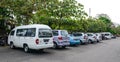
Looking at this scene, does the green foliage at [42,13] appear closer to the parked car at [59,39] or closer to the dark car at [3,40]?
the dark car at [3,40]

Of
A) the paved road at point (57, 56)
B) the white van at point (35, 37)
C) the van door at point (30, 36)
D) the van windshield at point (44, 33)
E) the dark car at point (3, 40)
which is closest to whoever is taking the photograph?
the paved road at point (57, 56)

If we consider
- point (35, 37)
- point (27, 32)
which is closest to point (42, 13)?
point (27, 32)

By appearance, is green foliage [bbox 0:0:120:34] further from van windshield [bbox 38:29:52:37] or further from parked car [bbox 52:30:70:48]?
van windshield [bbox 38:29:52:37]

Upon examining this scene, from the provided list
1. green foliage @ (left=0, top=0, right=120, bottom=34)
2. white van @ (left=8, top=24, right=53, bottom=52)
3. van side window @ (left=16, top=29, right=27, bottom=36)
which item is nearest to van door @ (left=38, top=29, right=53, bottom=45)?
white van @ (left=8, top=24, right=53, bottom=52)

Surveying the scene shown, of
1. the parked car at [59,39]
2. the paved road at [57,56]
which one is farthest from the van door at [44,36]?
the parked car at [59,39]

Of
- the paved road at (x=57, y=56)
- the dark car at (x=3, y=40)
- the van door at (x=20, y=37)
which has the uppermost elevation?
the van door at (x=20, y=37)

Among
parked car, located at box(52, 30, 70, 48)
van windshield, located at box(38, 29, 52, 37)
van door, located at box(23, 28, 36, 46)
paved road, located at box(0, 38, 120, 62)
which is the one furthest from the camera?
parked car, located at box(52, 30, 70, 48)

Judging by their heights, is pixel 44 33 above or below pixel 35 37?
above

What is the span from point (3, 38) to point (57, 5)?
26.9ft

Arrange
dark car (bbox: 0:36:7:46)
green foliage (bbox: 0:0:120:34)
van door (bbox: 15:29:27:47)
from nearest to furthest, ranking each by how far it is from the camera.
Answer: van door (bbox: 15:29:27:47), green foliage (bbox: 0:0:120:34), dark car (bbox: 0:36:7:46)

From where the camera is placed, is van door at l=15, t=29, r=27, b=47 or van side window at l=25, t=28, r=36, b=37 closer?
van side window at l=25, t=28, r=36, b=37

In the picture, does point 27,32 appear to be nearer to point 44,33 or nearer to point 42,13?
point 44,33

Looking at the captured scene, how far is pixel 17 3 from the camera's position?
57.2 feet

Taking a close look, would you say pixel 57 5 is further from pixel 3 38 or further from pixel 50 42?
pixel 50 42
